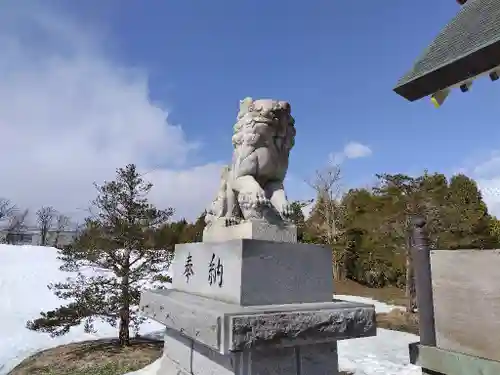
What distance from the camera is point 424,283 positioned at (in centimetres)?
265

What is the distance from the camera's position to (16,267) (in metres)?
14.8

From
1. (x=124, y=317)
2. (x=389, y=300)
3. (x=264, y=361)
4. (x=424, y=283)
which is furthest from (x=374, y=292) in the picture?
(x=264, y=361)

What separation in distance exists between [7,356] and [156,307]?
260 inches

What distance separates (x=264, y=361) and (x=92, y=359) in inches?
238

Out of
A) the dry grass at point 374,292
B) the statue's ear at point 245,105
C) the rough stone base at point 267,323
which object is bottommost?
the dry grass at point 374,292

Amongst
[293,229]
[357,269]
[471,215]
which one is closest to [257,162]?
[293,229]

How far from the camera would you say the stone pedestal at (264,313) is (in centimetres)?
198

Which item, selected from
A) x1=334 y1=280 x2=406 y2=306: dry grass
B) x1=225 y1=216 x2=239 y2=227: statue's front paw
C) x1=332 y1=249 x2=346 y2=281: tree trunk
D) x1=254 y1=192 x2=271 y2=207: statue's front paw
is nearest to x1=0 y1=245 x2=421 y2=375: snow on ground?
x1=334 y1=280 x2=406 y2=306: dry grass

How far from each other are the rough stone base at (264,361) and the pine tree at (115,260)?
16.2ft

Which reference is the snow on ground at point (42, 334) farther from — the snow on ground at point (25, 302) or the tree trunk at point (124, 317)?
the tree trunk at point (124, 317)

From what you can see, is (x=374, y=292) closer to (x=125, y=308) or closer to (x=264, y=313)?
(x=125, y=308)

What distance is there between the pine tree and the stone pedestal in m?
4.95

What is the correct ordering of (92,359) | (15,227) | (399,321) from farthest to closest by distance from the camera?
(15,227)
(399,321)
(92,359)

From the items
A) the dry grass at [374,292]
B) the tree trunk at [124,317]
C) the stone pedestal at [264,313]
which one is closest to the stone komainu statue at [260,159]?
the stone pedestal at [264,313]
